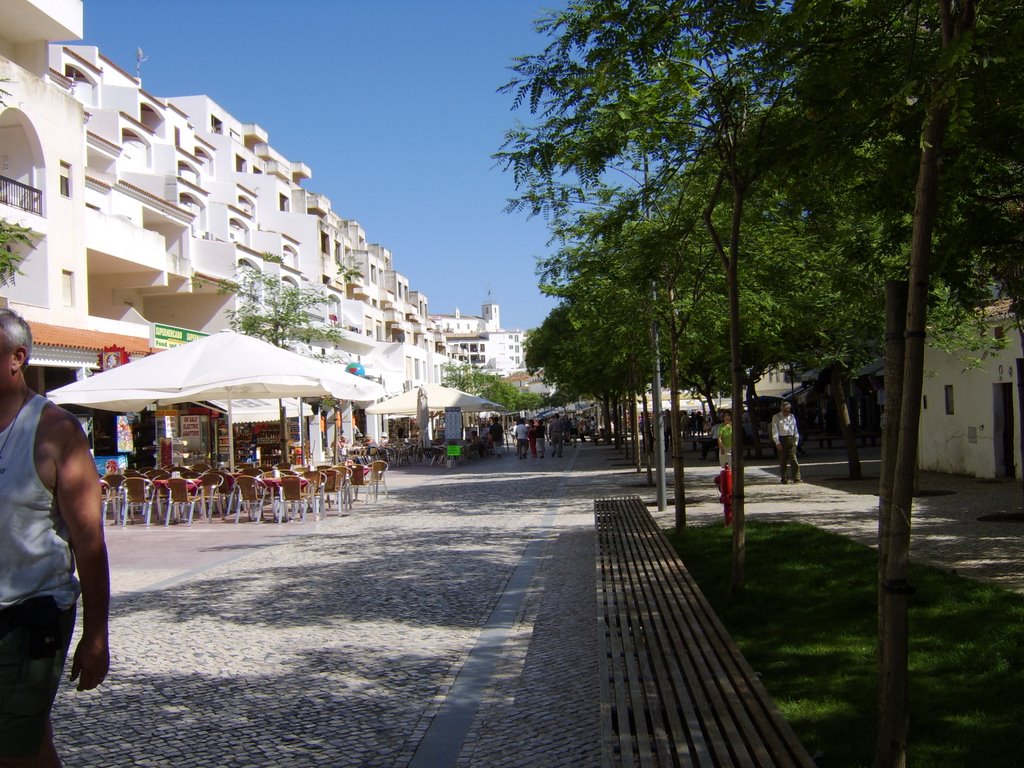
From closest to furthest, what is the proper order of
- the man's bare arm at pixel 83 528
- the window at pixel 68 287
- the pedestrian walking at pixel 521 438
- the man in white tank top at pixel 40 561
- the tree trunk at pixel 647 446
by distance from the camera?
1. the man in white tank top at pixel 40 561
2. the man's bare arm at pixel 83 528
3. the tree trunk at pixel 647 446
4. the window at pixel 68 287
5. the pedestrian walking at pixel 521 438

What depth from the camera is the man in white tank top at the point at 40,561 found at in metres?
3.01

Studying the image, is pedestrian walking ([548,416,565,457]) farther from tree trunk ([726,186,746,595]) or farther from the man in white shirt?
tree trunk ([726,186,746,595])

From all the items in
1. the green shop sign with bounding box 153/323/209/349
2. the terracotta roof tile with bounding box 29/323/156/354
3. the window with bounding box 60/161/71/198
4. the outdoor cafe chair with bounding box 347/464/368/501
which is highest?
the window with bounding box 60/161/71/198

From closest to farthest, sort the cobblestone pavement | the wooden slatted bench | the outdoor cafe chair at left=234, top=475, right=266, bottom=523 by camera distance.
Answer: the wooden slatted bench < the cobblestone pavement < the outdoor cafe chair at left=234, top=475, right=266, bottom=523

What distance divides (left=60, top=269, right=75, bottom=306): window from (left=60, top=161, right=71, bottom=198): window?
213 cm

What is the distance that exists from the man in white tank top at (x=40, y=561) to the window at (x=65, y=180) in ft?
81.0

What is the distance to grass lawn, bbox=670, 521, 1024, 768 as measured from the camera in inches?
175

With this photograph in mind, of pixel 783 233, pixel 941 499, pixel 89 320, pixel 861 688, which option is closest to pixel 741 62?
pixel 783 233

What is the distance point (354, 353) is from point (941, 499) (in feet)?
140

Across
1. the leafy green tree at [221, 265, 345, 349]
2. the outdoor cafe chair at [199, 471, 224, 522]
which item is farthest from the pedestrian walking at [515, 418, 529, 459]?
the outdoor cafe chair at [199, 471, 224, 522]

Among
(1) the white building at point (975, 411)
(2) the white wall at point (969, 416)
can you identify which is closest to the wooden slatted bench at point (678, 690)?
(1) the white building at point (975, 411)

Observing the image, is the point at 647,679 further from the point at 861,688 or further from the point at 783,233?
the point at 783,233

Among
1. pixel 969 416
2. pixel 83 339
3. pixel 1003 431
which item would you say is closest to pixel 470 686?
pixel 1003 431

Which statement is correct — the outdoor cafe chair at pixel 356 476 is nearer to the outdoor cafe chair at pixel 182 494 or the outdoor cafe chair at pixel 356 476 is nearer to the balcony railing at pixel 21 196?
the outdoor cafe chair at pixel 182 494
